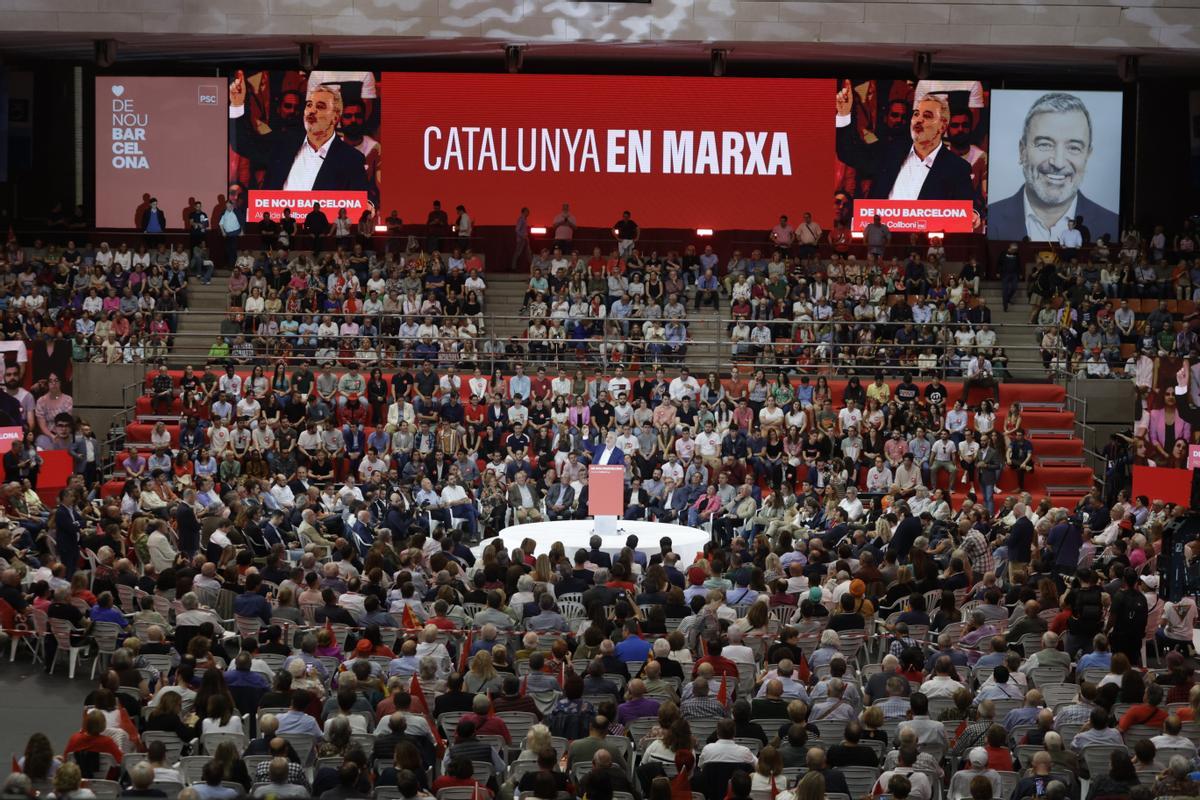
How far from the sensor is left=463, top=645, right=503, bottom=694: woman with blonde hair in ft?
37.5

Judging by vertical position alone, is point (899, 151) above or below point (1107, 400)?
above

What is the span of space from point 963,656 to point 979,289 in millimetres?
17659

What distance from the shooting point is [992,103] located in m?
31.9

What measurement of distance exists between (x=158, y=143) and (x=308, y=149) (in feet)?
10.0

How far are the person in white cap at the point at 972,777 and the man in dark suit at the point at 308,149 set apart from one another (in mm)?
24236

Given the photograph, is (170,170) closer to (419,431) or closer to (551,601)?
(419,431)

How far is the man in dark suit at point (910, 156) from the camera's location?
3203 centimetres

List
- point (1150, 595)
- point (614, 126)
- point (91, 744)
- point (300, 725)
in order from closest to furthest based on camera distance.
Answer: point (91, 744) < point (300, 725) < point (1150, 595) < point (614, 126)

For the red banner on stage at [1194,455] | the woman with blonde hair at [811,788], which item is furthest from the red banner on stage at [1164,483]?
the woman with blonde hair at [811,788]

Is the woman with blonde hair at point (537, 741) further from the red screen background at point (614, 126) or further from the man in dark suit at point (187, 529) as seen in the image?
the red screen background at point (614, 126)

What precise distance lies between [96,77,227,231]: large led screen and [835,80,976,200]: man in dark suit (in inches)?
510

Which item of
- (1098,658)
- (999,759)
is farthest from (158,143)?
(999,759)

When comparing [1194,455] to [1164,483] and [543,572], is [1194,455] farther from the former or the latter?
[543,572]
